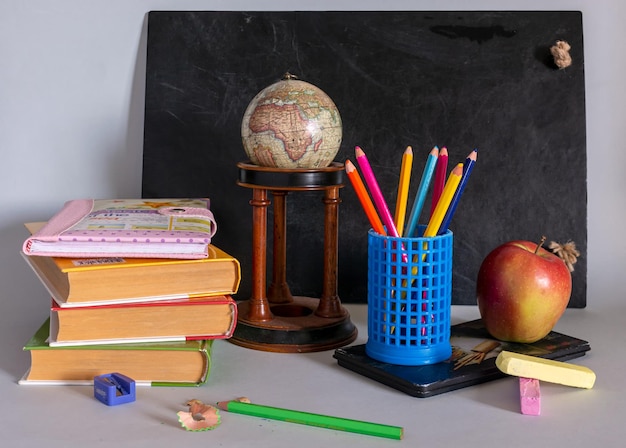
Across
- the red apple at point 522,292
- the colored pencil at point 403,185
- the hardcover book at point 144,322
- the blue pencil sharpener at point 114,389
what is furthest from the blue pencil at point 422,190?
the blue pencil sharpener at point 114,389

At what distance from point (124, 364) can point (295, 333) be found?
239 mm

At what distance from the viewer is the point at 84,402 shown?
938 mm

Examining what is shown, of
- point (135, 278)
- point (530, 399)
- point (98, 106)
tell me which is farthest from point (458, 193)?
point (98, 106)

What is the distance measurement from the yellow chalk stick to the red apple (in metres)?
0.12

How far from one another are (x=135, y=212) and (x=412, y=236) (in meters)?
0.37

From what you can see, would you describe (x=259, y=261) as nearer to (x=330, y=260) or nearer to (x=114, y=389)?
(x=330, y=260)

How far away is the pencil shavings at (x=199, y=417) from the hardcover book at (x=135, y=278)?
6.1 inches

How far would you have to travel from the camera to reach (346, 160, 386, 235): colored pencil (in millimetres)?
1021

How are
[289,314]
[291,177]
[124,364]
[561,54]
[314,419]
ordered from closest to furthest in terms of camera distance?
[314,419], [124,364], [291,177], [289,314], [561,54]

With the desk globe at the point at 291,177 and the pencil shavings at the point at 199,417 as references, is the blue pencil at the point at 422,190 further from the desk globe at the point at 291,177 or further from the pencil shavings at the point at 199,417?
the pencil shavings at the point at 199,417

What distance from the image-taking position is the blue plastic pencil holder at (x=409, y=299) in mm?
1026

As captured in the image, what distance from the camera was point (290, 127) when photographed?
1082mm

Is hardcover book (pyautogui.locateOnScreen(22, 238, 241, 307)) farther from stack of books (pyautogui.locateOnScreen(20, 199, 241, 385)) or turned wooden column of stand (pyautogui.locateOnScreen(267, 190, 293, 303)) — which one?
turned wooden column of stand (pyautogui.locateOnScreen(267, 190, 293, 303))

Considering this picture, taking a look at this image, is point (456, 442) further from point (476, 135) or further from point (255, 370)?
point (476, 135)
